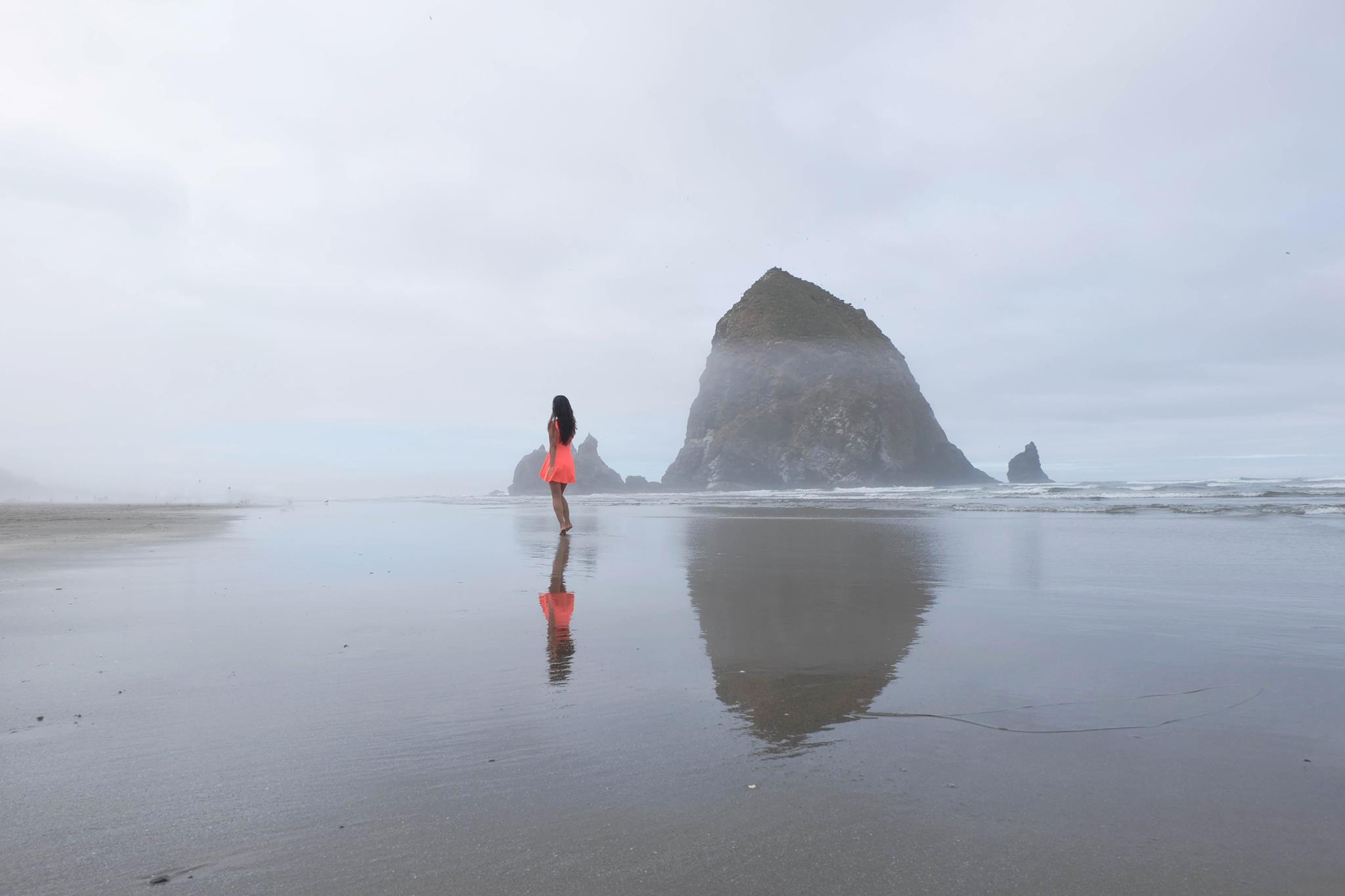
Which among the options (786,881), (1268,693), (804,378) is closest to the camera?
(786,881)

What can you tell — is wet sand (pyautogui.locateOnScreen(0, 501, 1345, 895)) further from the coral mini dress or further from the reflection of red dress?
the coral mini dress

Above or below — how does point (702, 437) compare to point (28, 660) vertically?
above

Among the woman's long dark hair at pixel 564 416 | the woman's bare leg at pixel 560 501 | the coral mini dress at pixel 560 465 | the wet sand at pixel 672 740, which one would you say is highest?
the woman's long dark hair at pixel 564 416

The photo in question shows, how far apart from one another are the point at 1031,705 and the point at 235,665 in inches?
144

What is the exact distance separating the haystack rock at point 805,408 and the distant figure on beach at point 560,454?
210 feet

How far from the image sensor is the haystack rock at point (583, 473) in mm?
89500

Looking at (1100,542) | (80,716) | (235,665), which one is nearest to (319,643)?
(235,665)

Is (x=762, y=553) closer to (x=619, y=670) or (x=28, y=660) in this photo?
(x=619, y=670)

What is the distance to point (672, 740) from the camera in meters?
2.50

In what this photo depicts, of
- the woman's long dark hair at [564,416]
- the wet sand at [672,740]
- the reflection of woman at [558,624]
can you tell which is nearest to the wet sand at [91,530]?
the wet sand at [672,740]

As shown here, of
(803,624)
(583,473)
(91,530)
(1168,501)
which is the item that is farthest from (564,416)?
(583,473)

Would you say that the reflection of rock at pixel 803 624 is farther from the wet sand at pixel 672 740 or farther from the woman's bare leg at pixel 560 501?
the woman's bare leg at pixel 560 501

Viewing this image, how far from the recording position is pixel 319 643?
4.00m

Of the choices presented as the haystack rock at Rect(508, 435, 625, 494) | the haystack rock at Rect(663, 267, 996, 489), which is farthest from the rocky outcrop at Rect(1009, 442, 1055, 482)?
the haystack rock at Rect(508, 435, 625, 494)
